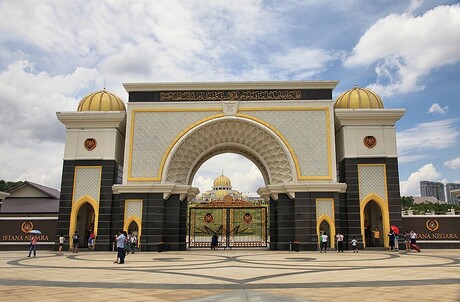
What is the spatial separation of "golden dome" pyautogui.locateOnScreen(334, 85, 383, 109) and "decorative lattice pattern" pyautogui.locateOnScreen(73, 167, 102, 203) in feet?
50.3

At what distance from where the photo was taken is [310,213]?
72.3ft

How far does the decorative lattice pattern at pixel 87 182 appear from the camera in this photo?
23.0 meters

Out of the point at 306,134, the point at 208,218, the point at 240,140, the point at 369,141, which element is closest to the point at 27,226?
the point at 208,218

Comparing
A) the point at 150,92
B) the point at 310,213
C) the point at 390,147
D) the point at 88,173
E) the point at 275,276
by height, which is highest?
the point at 150,92

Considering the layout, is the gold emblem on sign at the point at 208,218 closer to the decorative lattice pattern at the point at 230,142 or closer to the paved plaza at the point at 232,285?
the decorative lattice pattern at the point at 230,142

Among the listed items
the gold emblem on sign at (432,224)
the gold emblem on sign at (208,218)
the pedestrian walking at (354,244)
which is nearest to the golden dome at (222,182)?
the gold emblem on sign at (208,218)

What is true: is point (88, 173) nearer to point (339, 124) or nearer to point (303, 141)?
point (303, 141)

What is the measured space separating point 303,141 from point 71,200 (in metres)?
14.0

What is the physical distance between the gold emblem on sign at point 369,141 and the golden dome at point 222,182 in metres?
45.1

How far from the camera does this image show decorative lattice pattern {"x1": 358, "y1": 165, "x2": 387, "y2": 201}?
22.8 metres

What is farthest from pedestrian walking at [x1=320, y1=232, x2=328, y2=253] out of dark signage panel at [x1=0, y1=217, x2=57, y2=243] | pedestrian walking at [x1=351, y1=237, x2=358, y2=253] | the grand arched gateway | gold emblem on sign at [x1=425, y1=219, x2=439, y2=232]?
dark signage panel at [x1=0, y1=217, x2=57, y2=243]

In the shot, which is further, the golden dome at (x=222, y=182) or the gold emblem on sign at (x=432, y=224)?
the golden dome at (x=222, y=182)

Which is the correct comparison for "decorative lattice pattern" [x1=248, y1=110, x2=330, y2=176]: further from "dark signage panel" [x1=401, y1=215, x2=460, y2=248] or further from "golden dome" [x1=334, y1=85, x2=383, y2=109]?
"dark signage panel" [x1=401, y1=215, x2=460, y2=248]

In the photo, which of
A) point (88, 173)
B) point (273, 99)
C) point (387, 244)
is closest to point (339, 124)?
point (273, 99)
